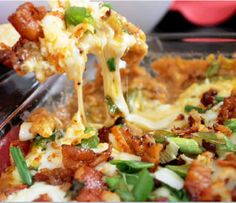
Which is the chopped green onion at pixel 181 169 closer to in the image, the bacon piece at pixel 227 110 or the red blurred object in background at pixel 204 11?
the bacon piece at pixel 227 110

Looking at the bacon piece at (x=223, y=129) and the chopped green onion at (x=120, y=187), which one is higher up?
the chopped green onion at (x=120, y=187)

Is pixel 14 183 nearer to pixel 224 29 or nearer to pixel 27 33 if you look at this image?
pixel 27 33

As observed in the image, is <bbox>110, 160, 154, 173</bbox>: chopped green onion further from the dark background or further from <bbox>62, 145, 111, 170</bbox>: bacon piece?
the dark background

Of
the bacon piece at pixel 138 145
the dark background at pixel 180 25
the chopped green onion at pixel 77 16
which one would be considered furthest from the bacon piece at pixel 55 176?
the dark background at pixel 180 25

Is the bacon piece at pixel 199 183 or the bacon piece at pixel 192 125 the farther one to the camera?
→ the bacon piece at pixel 192 125

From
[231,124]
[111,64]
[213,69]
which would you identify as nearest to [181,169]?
[231,124]

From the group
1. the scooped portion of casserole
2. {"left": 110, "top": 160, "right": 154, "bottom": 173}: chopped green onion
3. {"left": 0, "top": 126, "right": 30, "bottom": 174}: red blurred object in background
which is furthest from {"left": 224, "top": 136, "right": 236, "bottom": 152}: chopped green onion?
{"left": 0, "top": 126, "right": 30, "bottom": 174}: red blurred object in background

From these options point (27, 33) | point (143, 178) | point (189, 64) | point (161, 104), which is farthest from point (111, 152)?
point (189, 64)

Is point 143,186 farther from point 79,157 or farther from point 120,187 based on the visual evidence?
point 79,157
